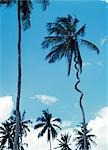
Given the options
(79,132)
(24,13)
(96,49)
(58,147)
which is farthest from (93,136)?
(24,13)

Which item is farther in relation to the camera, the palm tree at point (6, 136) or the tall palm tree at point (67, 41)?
the palm tree at point (6, 136)

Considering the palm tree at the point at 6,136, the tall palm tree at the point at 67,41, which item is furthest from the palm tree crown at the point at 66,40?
the palm tree at the point at 6,136

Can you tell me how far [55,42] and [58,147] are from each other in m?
46.5

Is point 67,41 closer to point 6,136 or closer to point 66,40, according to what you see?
point 66,40

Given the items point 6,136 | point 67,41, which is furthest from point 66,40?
point 6,136

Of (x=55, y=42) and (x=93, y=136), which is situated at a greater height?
(x=93, y=136)

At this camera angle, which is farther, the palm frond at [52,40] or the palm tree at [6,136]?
Answer: the palm tree at [6,136]

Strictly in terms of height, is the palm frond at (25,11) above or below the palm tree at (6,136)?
below

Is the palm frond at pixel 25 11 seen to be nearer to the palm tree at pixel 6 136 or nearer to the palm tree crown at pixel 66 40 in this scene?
the palm tree crown at pixel 66 40

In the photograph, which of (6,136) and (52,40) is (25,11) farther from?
(6,136)

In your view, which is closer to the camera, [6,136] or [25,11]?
[25,11]

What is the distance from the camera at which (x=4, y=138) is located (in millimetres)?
74125

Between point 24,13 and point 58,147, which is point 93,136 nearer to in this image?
point 58,147

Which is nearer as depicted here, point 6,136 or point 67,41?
point 67,41
